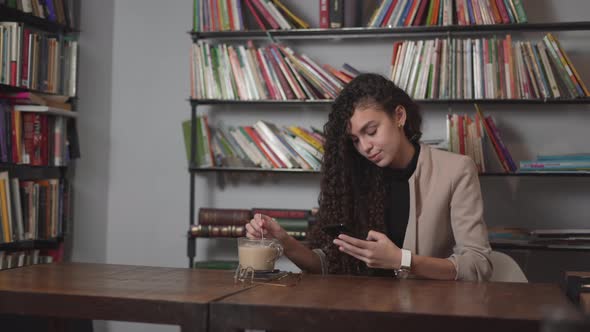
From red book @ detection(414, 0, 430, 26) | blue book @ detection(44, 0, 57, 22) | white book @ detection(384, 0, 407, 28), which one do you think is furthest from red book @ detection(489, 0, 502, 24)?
blue book @ detection(44, 0, 57, 22)

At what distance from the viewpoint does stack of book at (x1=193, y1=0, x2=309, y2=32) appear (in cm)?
333

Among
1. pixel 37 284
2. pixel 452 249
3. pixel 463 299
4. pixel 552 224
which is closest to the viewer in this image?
pixel 463 299

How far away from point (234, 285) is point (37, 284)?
Result: 459 millimetres

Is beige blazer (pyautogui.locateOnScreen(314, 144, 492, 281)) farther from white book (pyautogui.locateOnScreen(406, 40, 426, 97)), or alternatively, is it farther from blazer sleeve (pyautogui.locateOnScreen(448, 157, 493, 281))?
white book (pyautogui.locateOnScreen(406, 40, 426, 97))

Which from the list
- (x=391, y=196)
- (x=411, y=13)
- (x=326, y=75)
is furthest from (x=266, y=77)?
(x=391, y=196)

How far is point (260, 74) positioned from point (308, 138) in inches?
16.2

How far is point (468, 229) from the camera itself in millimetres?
1963

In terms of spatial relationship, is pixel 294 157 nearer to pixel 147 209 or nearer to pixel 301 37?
pixel 301 37

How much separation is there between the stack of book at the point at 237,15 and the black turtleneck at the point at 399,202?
52.1 inches

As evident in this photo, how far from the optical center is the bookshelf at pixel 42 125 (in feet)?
9.98

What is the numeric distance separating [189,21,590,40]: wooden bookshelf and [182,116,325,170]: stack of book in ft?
1.51

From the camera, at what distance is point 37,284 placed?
152cm

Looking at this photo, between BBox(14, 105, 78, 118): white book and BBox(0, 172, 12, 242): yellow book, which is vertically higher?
BBox(14, 105, 78, 118): white book

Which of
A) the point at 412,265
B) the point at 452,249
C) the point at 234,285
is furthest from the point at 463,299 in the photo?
the point at 452,249
